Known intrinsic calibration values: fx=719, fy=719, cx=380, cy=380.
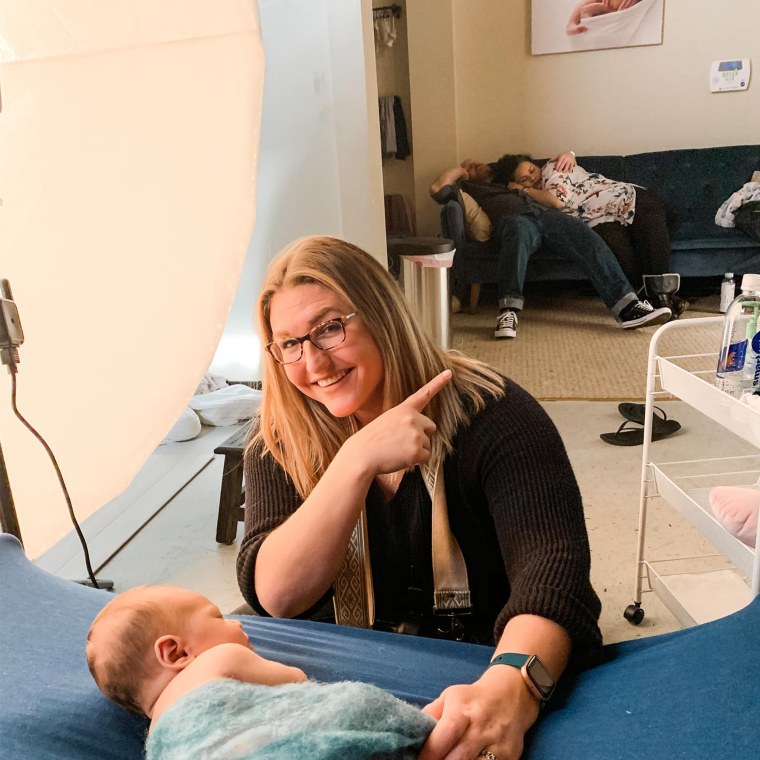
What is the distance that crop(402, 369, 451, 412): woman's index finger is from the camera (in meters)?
1.02

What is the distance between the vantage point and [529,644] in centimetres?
88

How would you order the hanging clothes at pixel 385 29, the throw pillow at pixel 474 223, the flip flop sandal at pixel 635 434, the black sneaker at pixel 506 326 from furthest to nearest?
the hanging clothes at pixel 385 29, the throw pillow at pixel 474 223, the black sneaker at pixel 506 326, the flip flop sandal at pixel 635 434

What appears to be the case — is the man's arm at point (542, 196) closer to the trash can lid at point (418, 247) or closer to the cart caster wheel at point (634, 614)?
the trash can lid at point (418, 247)

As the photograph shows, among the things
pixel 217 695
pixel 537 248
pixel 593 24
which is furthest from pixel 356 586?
pixel 593 24

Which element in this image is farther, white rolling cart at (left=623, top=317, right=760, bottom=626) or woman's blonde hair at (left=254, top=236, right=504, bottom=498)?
white rolling cart at (left=623, top=317, right=760, bottom=626)

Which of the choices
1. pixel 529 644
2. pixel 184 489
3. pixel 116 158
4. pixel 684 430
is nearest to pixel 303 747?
pixel 529 644

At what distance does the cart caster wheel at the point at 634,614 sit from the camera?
1.76 m

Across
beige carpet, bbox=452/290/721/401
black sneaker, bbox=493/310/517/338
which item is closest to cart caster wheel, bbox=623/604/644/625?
beige carpet, bbox=452/290/721/401

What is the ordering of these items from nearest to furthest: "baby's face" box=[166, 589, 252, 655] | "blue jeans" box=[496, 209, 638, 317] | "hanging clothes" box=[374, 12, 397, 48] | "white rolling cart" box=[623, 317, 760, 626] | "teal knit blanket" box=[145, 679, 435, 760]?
"teal knit blanket" box=[145, 679, 435, 760] → "baby's face" box=[166, 589, 252, 655] → "white rolling cart" box=[623, 317, 760, 626] → "blue jeans" box=[496, 209, 638, 317] → "hanging clothes" box=[374, 12, 397, 48]

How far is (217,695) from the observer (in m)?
0.70

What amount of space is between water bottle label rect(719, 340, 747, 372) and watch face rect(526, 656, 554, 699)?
2.62 feet

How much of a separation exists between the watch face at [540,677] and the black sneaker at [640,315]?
12.3 feet

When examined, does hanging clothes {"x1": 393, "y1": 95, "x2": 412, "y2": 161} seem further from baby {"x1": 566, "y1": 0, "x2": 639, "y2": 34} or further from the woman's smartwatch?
the woman's smartwatch

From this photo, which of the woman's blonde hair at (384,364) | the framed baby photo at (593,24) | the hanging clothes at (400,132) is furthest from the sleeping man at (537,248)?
the woman's blonde hair at (384,364)
